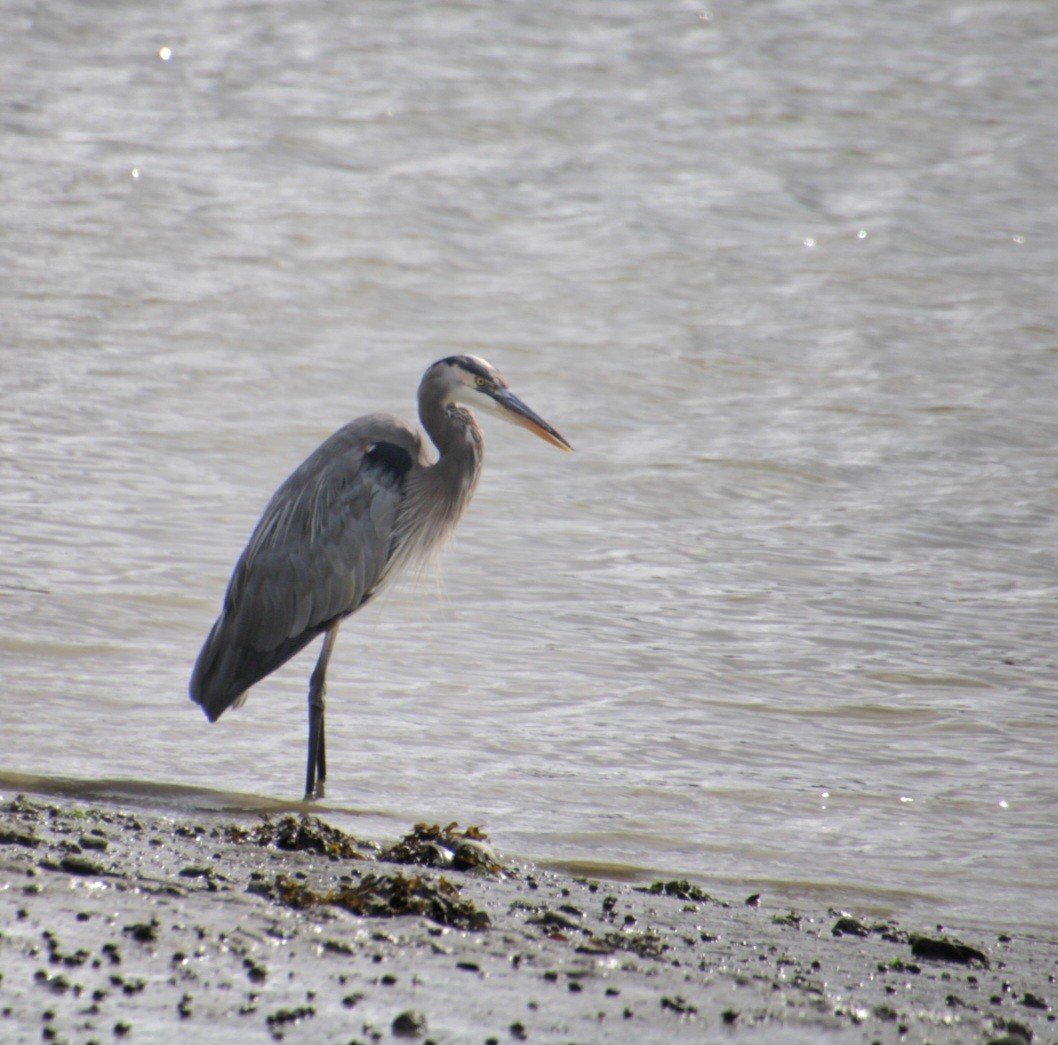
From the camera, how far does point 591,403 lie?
1195 centimetres

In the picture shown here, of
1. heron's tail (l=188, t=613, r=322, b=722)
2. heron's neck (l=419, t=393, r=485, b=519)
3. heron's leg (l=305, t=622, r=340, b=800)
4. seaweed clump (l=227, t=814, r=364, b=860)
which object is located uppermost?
heron's neck (l=419, t=393, r=485, b=519)

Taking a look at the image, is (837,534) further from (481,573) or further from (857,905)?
(857,905)

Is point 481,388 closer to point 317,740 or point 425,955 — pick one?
point 317,740

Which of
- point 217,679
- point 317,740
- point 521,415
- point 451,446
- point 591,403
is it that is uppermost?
point 591,403

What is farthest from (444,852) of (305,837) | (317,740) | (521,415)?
(521,415)

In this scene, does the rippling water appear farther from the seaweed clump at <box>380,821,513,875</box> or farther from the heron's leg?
the seaweed clump at <box>380,821,513,875</box>

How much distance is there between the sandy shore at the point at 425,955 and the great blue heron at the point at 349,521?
138 cm

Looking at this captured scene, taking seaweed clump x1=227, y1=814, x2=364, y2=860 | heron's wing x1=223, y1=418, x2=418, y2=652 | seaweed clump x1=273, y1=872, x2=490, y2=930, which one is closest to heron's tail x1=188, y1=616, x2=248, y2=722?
heron's wing x1=223, y1=418, x2=418, y2=652

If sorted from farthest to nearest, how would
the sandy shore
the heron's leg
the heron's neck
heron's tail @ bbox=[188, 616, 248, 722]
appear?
the heron's neck < heron's tail @ bbox=[188, 616, 248, 722] < the heron's leg < the sandy shore

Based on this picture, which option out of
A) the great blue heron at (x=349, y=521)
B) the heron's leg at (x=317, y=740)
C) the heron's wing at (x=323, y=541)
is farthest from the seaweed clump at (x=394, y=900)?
the heron's wing at (x=323, y=541)

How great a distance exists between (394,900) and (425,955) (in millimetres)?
336

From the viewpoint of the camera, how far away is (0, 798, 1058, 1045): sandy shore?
369cm

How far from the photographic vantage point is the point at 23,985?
145 inches

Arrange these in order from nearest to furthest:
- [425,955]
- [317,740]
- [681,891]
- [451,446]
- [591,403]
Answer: [425,955], [681,891], [317,740], [451,446], [591,403]
